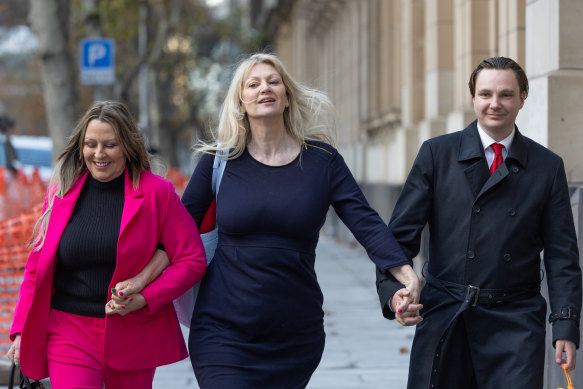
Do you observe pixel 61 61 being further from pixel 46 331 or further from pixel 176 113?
pixel 176 113

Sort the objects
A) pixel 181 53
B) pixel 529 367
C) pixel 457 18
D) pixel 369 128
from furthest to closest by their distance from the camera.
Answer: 1. pixel 181 53
2. pixel 369 128
3. pixel 457 18
4. pixel 529 367

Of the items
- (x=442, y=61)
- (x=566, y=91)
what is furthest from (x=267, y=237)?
(x=442, y=61)

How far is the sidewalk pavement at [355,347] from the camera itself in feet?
24.8

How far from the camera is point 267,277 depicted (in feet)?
14.5

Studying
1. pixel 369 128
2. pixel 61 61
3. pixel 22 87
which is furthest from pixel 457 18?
pixel 22 87

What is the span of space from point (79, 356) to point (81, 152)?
33.8 inches

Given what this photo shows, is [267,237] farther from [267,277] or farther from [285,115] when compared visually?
[285,115]

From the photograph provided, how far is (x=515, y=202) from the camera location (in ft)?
14.0

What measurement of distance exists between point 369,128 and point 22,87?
45822mm

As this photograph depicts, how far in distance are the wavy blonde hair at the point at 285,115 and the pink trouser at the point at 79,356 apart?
2.93 ft

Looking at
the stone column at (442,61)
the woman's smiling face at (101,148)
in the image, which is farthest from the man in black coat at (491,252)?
the stone column at (442,61)

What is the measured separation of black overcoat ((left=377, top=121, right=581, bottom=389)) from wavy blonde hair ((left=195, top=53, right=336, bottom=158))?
603 mm

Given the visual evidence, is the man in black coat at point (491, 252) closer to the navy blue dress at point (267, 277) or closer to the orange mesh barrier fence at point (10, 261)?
the navy blue dress at point (267, 277)

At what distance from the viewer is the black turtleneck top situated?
446 centimetres
